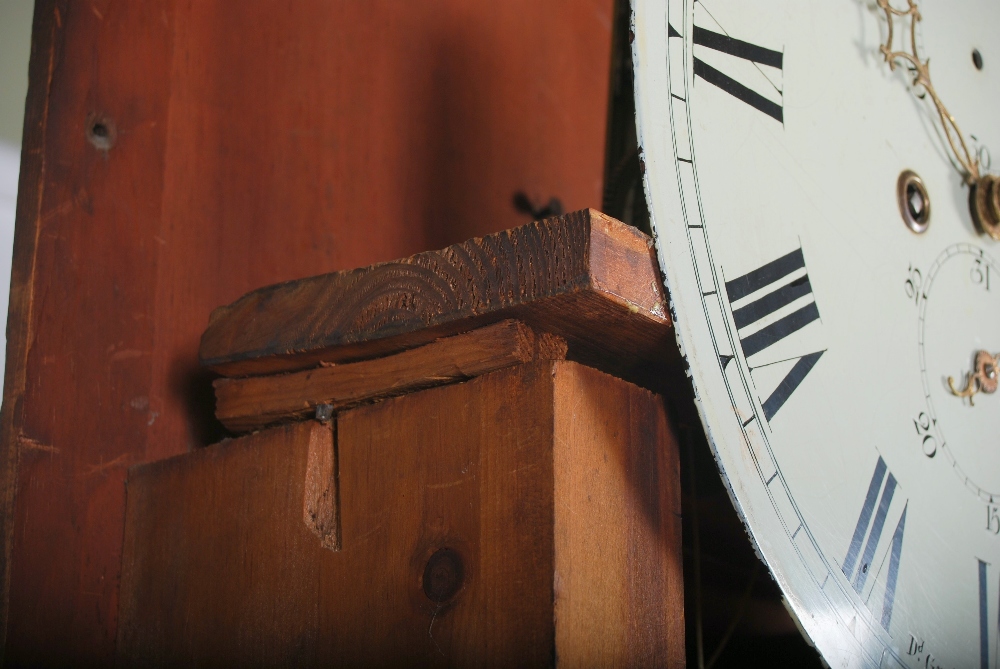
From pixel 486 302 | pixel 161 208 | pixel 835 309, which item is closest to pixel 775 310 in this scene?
pixel 835 309

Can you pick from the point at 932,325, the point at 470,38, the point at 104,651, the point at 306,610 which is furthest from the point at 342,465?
the point at 470,38

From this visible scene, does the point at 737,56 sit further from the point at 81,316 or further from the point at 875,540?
the point at 81,316

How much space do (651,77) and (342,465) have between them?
0.30 meters

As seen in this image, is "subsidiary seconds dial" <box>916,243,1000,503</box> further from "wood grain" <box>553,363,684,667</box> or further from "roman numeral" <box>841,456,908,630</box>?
"wood grain" <box>553,363,684,667</box>

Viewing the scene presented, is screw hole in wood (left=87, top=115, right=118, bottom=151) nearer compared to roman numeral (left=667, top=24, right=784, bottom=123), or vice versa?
roman numeral (left=667, top=24, right=784, bottom=123)

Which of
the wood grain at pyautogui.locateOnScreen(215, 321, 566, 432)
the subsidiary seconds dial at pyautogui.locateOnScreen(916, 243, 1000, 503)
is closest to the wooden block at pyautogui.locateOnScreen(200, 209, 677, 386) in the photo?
the wood grain at pyautogui.locateOnScreen(215, 321, 566, 432)

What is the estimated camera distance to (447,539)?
1.86ft

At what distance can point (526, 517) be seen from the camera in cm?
54

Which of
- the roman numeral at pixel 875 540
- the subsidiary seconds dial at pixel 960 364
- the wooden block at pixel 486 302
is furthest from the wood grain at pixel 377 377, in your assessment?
the subsidiary seconds dial at pixel 960 364

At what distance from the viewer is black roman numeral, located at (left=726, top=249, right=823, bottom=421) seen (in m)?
0.60

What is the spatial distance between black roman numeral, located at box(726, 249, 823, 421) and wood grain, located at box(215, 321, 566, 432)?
11 cm

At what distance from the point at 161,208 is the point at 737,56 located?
0.44m

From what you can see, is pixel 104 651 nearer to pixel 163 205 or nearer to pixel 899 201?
A: pixel 163 205

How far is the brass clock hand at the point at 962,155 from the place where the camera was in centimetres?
86
